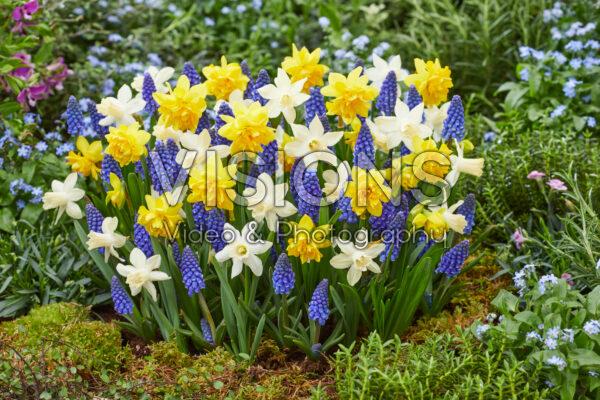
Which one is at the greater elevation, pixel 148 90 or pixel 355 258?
pixel 148 90

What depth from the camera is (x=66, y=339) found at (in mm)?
2523

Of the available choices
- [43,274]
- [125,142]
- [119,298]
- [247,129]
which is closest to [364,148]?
[247,129]

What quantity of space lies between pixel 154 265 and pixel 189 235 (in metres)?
0.29

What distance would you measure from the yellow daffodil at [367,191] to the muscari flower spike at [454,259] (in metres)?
0.46

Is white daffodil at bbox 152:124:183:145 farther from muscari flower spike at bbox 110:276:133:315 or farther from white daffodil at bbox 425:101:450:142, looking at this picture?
white daffodil at bbox 425:101:450:142

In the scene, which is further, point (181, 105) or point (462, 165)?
point (462, 165)

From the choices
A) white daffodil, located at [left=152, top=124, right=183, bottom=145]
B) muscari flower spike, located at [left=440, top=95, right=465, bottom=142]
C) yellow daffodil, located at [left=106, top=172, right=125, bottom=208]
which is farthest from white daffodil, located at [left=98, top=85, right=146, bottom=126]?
muscari flower spike, located at [left=440, top=95, right=465, bottom=142]

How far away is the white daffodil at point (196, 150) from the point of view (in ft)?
7.55

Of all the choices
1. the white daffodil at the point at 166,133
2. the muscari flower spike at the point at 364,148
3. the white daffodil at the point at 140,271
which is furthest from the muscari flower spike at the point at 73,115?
the muscari flower spike at the point at 364,148

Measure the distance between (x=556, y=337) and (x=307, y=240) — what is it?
3.13 ft

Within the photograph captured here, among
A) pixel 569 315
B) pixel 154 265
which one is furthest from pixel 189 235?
pixel 569 315

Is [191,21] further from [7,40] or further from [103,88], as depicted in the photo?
[7,40]

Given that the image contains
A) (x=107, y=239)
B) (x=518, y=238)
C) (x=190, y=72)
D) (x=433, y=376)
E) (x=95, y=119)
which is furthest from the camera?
(x=518, y=238)

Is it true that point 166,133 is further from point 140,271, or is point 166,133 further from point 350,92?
point 350,92
